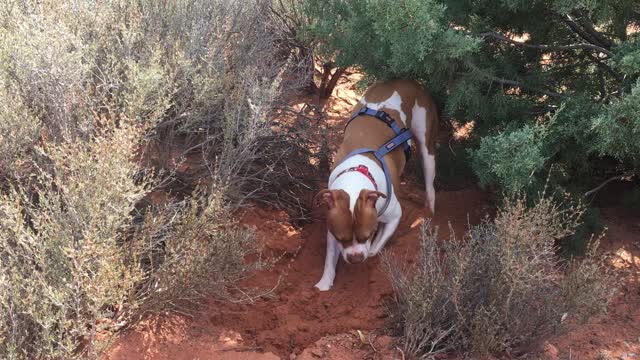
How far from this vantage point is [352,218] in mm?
3912

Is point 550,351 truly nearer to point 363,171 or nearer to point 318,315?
point 318,315

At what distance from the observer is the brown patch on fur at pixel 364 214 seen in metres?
3.92

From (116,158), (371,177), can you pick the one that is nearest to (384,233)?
(371,177)

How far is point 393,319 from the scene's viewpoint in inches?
141

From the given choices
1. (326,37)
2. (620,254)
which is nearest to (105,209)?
(326,37)

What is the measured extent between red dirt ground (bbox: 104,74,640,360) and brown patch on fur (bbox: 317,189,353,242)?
19.1 inches

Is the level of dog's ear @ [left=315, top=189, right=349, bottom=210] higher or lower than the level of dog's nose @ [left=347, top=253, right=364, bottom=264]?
higher

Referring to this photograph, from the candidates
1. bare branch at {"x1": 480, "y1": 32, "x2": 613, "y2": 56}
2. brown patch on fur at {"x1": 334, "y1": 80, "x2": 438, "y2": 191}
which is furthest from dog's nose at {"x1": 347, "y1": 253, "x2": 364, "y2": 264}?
bare branch at {"x1": 480, "y1": 32, "x2": 613, "y2": 56}

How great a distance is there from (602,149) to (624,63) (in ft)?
1.86

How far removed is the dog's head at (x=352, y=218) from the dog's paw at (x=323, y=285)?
370 mm

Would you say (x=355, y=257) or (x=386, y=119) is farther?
(x=386, y=119)

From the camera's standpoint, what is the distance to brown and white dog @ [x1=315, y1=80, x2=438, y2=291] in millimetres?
3941

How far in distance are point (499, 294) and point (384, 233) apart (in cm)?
139

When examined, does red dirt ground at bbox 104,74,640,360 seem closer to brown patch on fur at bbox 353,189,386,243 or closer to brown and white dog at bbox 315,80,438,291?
brown and white dog at bbox 315,80,438,291
